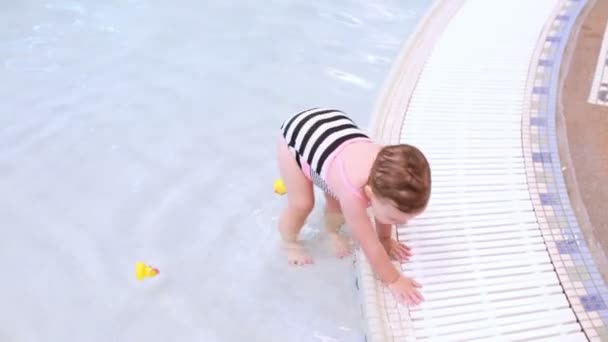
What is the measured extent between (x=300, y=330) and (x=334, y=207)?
0.44m

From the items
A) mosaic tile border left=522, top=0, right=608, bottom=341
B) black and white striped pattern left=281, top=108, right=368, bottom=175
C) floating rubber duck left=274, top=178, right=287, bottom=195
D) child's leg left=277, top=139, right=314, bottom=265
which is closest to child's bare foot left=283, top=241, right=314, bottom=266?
child's leg left=277, top=139, right=314, bottom=265

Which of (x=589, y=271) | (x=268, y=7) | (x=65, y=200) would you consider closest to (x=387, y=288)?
(x=589, y=271)

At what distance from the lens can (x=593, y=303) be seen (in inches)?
63.9

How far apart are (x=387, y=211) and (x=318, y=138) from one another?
35 centimetres

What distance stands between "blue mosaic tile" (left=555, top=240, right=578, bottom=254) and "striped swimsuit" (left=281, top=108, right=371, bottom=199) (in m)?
0.68

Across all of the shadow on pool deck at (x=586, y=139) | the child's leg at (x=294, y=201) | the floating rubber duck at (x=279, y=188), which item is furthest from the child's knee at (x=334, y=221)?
the shadow on pool deck at (x=586, y=139)

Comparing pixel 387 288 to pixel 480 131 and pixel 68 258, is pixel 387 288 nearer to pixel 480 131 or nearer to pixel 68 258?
pixel 480 131

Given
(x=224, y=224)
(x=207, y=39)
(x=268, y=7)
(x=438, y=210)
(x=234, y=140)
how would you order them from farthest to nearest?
(x=268, y=7) → (x=207, y=39) → (x=234, y=140) → (x=224, y=224) → (x=438, y=210)

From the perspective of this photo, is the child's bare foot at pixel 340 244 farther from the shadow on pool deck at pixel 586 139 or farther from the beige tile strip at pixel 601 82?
the beige tile strip at pixel 601 82

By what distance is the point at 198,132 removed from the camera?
2574mm

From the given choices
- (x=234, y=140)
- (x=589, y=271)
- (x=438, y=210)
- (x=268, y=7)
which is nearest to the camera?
(x=589, y=271)

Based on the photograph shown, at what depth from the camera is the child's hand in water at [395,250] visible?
70.3 inches

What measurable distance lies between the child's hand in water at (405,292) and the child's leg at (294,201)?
0.38 meters

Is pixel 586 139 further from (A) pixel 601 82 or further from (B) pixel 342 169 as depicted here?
(B) pixel 342 169
